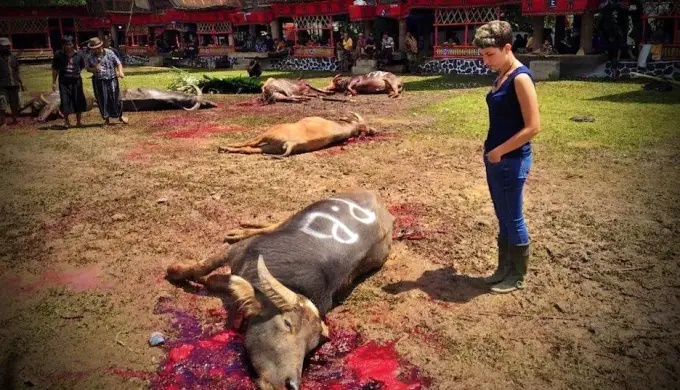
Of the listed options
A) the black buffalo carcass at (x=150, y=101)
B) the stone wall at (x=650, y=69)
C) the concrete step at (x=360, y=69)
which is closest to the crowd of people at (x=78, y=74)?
the black buffalo carcass at (x=150, y=101)

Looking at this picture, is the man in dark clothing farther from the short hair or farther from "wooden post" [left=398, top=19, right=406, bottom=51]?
"wooden post" [left=398, top=19, right=406, bottom=51]

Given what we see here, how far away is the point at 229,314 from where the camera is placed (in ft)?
12.4

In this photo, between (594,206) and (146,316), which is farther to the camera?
(594,206)

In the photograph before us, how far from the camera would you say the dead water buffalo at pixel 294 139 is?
8.23 meters

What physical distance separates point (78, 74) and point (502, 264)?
1002 centimetres

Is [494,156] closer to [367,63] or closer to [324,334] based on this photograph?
[324,334]

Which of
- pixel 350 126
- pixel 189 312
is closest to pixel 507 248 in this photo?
pixel 189 312

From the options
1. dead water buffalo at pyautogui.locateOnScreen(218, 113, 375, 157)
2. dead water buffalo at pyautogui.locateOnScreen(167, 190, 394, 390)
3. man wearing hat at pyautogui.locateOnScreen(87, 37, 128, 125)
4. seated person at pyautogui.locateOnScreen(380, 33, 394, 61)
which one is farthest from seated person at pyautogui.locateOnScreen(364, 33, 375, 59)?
dead water buffalo at pyautogui.locateOnScreen(167, 190, 394, 390)

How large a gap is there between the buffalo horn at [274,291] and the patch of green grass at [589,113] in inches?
257

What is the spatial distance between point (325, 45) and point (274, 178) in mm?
20228

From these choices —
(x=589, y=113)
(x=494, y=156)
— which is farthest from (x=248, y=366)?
(x=589, y=113)

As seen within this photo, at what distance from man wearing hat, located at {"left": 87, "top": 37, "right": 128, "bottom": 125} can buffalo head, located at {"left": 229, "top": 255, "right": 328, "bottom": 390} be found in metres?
9.08

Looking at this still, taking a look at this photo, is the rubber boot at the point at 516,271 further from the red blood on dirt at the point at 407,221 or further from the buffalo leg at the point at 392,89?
the buffalo leg at the point at 392,89

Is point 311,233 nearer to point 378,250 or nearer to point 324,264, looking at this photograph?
point 324,264
